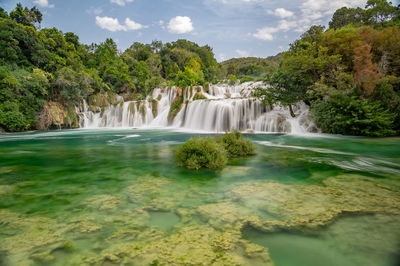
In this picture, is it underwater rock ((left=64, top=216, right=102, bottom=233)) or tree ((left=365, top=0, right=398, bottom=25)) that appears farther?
tree ((left=365, top=0, right=398, bottom=25))

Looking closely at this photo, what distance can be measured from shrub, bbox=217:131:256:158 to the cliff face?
2407cm

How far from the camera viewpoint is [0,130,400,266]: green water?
249 cm

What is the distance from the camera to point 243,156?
332 inches

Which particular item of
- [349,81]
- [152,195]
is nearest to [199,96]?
[349,81]

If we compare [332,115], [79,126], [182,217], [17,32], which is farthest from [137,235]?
[17,32]

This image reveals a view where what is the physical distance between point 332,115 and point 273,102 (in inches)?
169

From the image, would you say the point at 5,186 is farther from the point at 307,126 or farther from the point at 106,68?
the point at 106,68

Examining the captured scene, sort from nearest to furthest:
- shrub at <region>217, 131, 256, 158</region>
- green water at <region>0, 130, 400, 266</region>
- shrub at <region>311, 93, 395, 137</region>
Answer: green water at <region>0, 130, 400, 266</region> → shrub at <region>217, 131, 256, 158</region> → shrub at <region>311, 93, 395, 137</region>

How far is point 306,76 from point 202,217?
16496mm

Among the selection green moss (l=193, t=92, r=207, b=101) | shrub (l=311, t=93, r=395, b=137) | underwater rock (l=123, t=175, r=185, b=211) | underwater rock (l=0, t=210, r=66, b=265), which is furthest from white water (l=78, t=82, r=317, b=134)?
underwater rock (l=0, t=210, r=66, b=265)

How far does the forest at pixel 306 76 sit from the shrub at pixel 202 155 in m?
10.8

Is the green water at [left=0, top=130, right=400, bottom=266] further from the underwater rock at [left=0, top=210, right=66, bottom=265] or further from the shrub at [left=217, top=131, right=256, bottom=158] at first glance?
the shrub at [left=217, top=131, right=256, bottom=158]

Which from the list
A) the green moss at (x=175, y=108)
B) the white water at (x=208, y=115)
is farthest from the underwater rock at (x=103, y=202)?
the green moss at (x=175, y=108)

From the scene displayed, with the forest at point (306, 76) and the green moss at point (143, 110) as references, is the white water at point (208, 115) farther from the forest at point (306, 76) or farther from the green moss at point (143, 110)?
the forest at point (306, 76)
